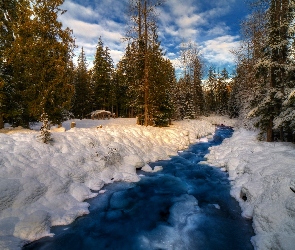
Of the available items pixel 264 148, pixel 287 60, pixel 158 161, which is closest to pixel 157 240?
pixel 158 161

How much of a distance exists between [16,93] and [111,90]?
83.3 ft

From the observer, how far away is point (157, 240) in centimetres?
579

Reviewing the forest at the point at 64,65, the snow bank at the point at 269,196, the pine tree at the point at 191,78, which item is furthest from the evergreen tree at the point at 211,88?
the snow bank at the point at 269,196

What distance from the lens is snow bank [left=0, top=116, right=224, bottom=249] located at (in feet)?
20.0

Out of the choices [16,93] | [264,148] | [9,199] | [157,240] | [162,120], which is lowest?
[157,240]

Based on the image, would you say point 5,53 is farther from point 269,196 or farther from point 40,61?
point 269,196

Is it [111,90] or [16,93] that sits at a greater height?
[111,90]

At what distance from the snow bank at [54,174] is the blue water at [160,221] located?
1.61ft

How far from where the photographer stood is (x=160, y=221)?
685 centimetres

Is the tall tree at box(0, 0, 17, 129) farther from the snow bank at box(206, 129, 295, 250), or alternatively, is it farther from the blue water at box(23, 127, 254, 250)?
the snow bank at box(206, 129, 295, 250)

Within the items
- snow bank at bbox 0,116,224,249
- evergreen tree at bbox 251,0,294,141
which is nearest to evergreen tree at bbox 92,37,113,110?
snow bank at bbox 0,116,224,249

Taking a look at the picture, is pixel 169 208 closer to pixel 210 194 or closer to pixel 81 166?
pixel 210 194

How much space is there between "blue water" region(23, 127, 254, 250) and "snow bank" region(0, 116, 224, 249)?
489 mm

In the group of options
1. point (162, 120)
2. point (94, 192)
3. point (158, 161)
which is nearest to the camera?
point (94, 192)
